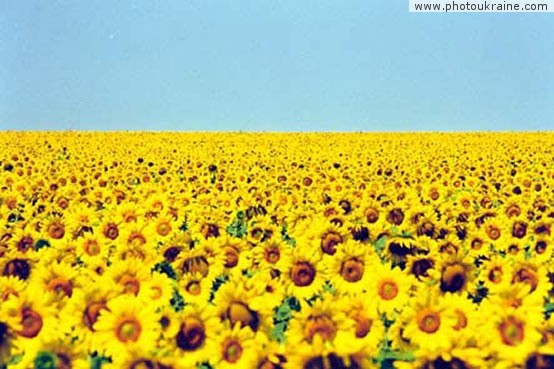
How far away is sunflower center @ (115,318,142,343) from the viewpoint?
4.39 m

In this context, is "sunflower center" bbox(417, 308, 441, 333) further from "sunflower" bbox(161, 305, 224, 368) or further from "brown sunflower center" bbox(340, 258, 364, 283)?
A: "brown sunflower center" bbox(340, 258, 364, 283)

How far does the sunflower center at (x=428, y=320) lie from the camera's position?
4.30 meters

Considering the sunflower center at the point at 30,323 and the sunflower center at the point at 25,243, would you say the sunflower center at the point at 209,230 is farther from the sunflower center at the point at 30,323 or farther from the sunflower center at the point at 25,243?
the sunflower center at the point at 30,323

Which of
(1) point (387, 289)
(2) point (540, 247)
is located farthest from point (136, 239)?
(2) point (540, 247)

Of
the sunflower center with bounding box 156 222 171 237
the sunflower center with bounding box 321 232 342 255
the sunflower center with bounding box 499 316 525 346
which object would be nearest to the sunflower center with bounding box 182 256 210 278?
the sunflower center with bounding box 321 232 342 255

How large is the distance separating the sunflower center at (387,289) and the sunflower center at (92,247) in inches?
109

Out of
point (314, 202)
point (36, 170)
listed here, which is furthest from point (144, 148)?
point (314, 202)

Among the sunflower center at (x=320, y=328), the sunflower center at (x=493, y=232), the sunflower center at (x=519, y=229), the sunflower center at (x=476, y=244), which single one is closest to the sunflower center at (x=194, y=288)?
the sunflower center at (x=320, y=328)

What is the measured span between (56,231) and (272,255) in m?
2.61

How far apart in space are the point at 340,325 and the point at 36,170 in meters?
14.3

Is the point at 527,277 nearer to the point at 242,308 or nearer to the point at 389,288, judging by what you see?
the point at 389,288

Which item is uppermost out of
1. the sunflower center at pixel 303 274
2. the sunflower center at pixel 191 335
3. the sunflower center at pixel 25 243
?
the sunflower center at pixel 25 243

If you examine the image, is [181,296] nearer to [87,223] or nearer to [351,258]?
[351,258]

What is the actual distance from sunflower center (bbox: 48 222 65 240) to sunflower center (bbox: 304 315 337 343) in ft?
15.2
